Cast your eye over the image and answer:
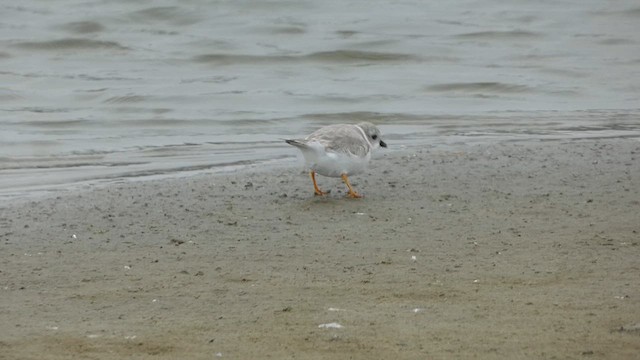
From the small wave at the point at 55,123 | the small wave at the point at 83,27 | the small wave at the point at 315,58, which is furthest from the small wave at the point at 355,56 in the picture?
the small wave at the point at 55,123

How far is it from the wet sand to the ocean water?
1881 mm

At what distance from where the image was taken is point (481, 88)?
16391mm

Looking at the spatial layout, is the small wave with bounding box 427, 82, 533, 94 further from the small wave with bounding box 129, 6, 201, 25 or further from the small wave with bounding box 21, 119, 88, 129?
the small wave with bounding box 129, 6, 201, 25

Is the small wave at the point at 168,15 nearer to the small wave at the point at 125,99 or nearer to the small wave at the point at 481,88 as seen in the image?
the small wave at the point at 125,99

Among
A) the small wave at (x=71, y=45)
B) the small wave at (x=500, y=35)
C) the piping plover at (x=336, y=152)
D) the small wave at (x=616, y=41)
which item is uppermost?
the piping plover at (x=336, y=152)

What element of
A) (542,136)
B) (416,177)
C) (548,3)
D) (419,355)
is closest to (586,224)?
(416,177)

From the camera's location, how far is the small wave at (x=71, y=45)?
19953 mm

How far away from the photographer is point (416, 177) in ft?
30.6

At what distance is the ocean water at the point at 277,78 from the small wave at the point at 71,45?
5 centimetres

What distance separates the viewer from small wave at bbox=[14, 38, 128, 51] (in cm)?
1995

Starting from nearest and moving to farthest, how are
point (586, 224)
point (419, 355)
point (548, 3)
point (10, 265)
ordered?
point (419, 355)
point (10, 265)
point (586, 224)
point (548, 3)

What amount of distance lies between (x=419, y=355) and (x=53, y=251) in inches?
119

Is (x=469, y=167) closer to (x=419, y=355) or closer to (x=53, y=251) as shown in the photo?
(x=53, y=251)

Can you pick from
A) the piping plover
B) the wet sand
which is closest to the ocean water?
the wet sand
